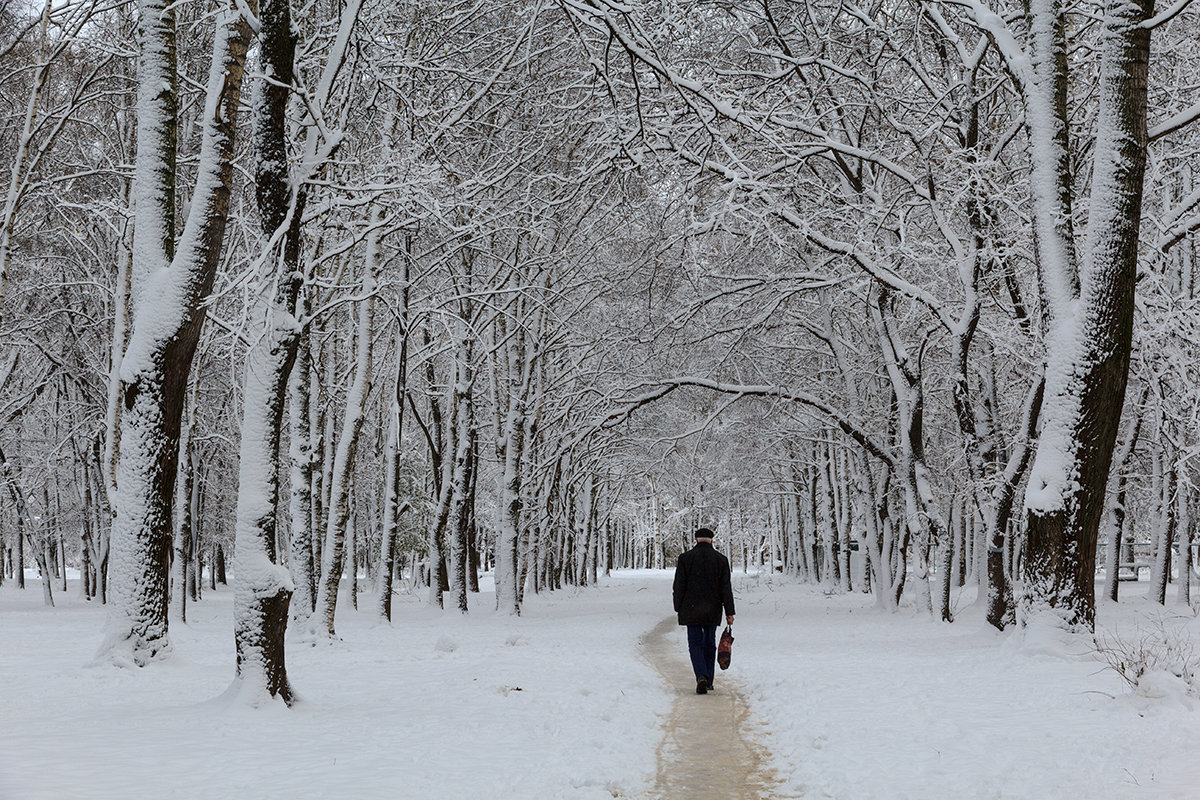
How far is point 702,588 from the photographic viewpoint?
11.2 meters

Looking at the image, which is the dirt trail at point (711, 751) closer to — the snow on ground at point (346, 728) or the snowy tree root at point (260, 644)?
the snow on ground at point (346, 728)

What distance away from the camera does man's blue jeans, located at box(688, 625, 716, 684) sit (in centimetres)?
1091

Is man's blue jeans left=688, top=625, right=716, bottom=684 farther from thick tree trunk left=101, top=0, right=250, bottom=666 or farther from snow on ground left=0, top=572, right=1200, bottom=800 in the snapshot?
thick tree trunk left=101, top=0, right=250, bottom=666

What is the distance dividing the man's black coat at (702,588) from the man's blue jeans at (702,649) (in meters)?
0.10

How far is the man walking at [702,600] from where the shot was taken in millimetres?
10938

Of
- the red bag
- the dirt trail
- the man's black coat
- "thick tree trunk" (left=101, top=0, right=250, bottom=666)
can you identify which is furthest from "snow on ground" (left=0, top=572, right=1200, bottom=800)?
the man's black coat

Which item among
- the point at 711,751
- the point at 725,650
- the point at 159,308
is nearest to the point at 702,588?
the point at 725,650

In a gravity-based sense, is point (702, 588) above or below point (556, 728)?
above

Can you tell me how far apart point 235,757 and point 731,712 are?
494 cm

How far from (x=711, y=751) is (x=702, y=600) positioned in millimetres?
3524

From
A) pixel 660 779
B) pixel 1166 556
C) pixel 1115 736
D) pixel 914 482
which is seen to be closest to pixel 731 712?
pixel 660 779

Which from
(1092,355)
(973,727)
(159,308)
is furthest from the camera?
(1092,355)

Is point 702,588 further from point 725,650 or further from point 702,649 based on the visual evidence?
point 725,650

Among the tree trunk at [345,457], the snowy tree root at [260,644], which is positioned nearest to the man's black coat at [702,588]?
the snowy tree root at [260,644]
